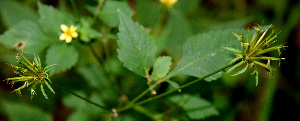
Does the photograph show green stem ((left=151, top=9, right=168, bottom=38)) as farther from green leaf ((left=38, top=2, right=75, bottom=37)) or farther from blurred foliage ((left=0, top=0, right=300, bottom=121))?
green leaf ((left=38, top=2, right=75, bottom=37))

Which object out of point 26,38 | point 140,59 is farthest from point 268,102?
point 26,38

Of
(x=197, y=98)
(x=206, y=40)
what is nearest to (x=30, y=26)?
(x=206, y=40)

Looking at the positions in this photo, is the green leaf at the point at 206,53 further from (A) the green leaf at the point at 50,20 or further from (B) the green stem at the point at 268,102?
(B) the green stem at the point at 268,102

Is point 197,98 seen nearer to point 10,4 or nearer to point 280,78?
point 280,78

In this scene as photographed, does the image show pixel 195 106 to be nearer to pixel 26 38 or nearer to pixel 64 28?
pixel 64 28

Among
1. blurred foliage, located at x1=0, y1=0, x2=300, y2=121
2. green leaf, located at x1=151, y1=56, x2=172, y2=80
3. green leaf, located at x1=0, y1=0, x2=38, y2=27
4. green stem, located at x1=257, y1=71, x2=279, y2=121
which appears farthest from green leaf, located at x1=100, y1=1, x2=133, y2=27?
green stem, located at x1=257, y1=71, x2=279, y2=121

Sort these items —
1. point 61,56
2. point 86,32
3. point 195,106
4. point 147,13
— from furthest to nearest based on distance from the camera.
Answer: point 147,13 → point 195,106 → point 86,32 → point 61,56

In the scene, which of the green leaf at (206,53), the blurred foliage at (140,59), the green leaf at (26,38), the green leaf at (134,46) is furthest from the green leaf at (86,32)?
the green leaf at (206,53)
